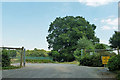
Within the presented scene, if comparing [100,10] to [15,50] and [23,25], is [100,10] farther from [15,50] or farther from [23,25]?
[15,50]

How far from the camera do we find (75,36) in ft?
104

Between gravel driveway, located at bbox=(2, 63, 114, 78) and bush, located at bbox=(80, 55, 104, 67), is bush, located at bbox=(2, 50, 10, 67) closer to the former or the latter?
gravel driveway, located at bbox=(2, 63, 114, 78)

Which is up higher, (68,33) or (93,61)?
(68,33)

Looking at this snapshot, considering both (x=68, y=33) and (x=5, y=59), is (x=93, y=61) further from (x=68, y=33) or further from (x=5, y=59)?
(x=68, y=33)

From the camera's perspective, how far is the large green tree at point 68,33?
103 feet

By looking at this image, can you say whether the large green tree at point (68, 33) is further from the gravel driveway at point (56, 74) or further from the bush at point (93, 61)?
the gravel driveway at point (56, 74)

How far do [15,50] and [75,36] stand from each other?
20628 millimetres

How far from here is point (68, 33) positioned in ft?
105

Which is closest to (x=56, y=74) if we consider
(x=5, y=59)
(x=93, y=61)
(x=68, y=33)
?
(x=5, y=59)

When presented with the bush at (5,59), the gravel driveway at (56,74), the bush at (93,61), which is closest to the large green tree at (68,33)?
the bush at (93,61)

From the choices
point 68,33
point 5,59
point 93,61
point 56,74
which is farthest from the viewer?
point 68,33

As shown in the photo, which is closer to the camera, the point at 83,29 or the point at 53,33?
the point at 83,29

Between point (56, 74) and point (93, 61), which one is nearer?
point (56, 74)

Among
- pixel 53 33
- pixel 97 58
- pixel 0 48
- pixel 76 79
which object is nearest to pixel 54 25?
pixel 53 33
